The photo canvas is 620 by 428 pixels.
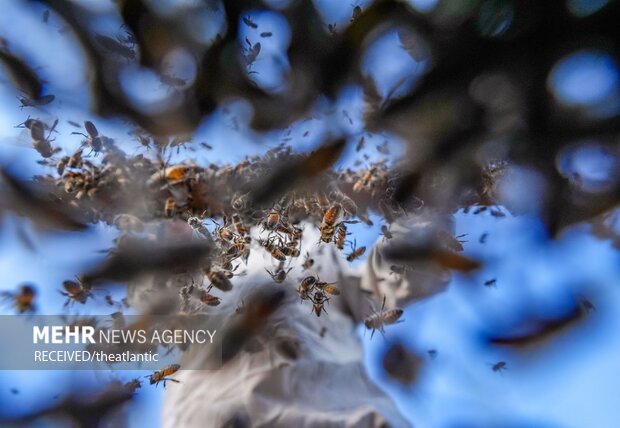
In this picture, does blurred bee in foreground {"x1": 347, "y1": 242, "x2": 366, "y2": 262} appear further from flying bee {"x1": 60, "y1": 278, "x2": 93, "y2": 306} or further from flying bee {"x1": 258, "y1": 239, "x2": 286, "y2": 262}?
flying bee {"x1": 60, "y1": 278, "x2": 93, "y2": 306}

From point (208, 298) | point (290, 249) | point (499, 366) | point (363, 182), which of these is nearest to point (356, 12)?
point (363, 182)

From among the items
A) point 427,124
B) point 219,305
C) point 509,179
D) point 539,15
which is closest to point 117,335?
point 219,305

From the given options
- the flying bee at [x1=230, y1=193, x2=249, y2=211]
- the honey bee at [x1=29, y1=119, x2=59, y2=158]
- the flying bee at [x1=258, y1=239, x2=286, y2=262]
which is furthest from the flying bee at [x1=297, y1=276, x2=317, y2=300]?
the honey bee at [x1=29, y1=119, x2=59, y2=158]

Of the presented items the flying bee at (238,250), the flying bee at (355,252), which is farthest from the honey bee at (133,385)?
the flying bee at (355,252)

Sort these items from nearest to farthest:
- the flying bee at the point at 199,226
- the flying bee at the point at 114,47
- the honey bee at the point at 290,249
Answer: the flying bee at the point at 114,47 → the flying bee at the point at 199,226 → the honey bee at the point at 290,249

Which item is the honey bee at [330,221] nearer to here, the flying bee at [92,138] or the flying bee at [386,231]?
the flying bee at [386,231]

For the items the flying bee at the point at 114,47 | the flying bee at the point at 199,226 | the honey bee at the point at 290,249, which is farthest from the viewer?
the honey bee at the point at 290,249
